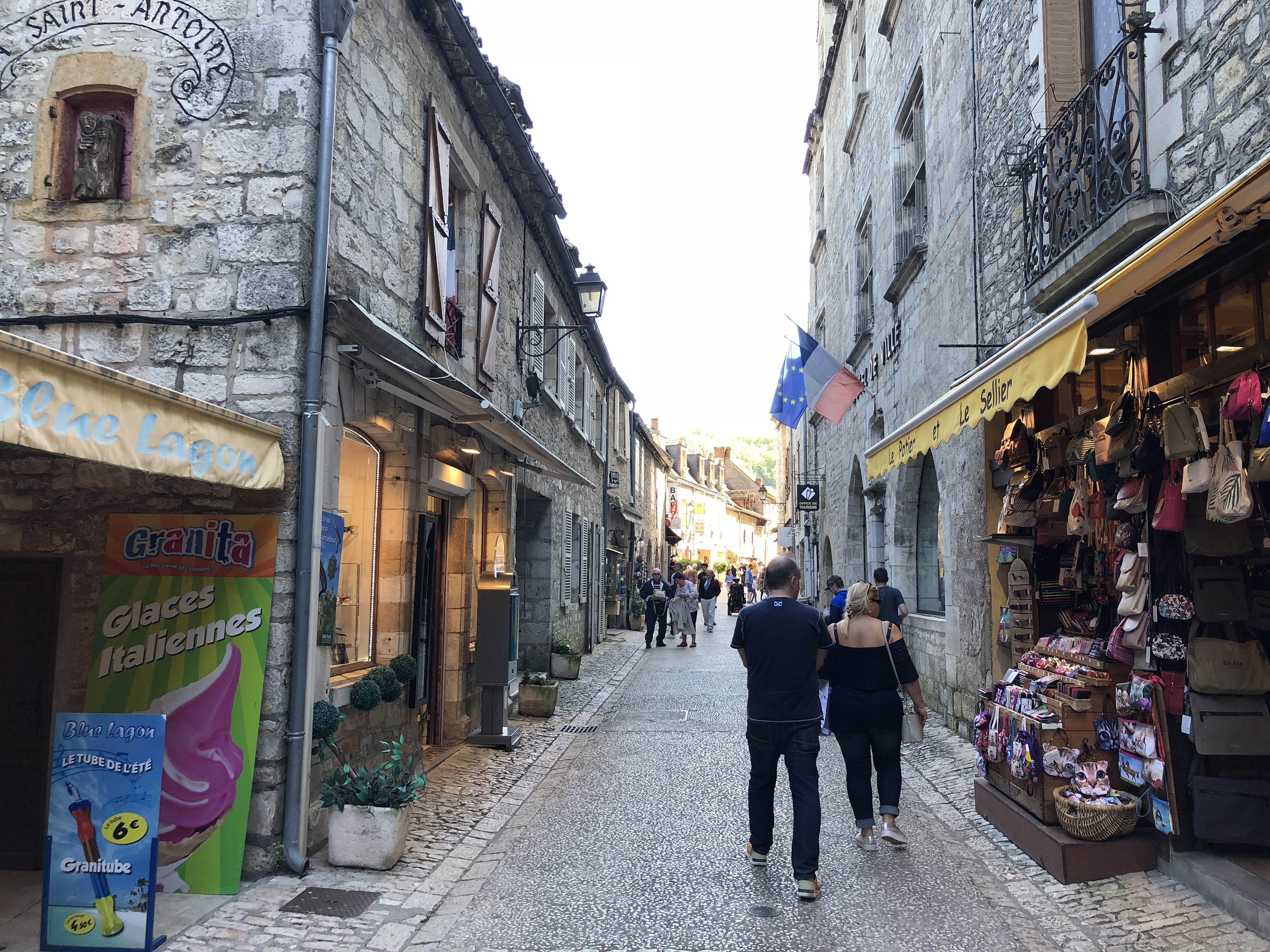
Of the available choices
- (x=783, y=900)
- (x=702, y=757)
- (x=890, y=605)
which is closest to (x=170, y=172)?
(x=783, y=900)

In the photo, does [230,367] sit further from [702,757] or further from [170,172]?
[702,757]

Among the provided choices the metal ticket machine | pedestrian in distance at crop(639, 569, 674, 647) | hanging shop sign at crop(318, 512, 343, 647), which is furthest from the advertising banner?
A: pedestrian in distance at crop(639, 569, 674, 647)

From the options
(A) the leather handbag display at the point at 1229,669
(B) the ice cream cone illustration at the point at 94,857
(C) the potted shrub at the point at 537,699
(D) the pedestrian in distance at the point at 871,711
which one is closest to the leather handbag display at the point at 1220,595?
(A) the leather handbag display at the point at 1229,669

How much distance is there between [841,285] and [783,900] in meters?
13.9

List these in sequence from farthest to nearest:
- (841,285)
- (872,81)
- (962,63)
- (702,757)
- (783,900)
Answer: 1. (841,285)
2. (872,81)
3. (962,63)
4. (702,757)
5. (783,900)

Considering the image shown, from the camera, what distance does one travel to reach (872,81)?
14.0 metres

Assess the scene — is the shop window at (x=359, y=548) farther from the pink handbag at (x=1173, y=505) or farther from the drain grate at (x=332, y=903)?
the pink handbag at (x=1173, y=505)

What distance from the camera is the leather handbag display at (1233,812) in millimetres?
4363

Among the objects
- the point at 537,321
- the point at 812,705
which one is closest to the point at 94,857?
the point at 812,705

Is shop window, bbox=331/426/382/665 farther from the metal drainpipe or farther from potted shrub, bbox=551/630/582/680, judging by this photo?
potted shrub, bbox=551/630/582/680

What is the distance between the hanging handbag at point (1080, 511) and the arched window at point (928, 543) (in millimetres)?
5207

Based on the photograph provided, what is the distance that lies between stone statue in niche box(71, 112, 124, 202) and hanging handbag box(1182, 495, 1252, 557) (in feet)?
20.1

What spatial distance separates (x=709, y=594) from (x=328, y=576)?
17806mm

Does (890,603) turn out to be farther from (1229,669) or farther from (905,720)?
(1229,669)
